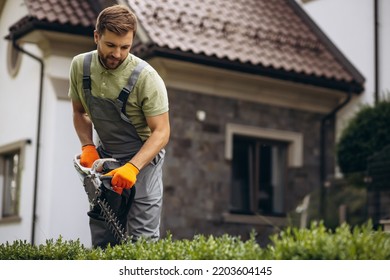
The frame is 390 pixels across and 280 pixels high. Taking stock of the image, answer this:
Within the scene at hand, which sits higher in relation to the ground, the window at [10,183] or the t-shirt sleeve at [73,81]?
the t-shirt sleeve at [73,81]

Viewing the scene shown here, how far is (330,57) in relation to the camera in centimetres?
1328

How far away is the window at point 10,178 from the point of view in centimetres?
1291

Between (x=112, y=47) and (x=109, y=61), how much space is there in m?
0.10

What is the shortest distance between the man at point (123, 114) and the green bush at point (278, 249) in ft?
1.65

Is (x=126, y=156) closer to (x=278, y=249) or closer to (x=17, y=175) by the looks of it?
(x=278, y=249)

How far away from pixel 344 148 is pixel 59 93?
3.90 metres

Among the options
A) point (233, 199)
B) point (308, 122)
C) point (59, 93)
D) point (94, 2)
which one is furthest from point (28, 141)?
point (308, 122)

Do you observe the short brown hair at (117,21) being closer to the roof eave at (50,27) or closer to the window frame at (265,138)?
the roof eave at (50,27)

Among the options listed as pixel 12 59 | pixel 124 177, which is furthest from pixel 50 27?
pixel 124 177

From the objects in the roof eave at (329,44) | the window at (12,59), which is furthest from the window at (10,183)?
the roof eave at (329,44)

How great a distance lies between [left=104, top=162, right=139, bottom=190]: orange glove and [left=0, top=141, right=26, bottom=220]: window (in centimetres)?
828

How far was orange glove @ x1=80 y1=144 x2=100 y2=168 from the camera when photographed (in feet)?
16.5

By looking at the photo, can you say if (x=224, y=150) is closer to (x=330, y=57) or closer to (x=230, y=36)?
(x=230, y=36)

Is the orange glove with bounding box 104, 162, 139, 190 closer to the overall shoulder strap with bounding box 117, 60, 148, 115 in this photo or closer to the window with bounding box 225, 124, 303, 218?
the overall shoulder strap with bounding box 117, 60, 148, 115
